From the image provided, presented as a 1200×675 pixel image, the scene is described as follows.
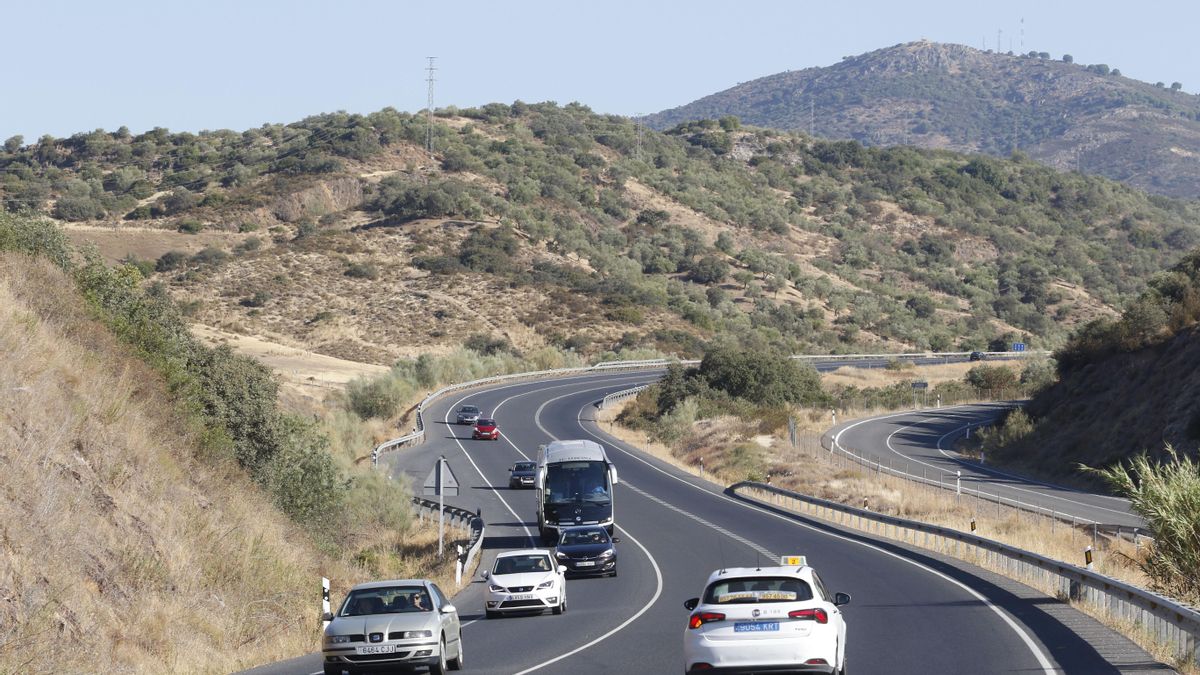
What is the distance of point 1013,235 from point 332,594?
15692cm

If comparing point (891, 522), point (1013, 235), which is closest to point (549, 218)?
point (1013, 235)

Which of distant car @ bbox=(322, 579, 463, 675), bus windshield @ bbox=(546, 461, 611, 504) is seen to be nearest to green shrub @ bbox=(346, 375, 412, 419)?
bus windshield @ bbox=(546, 461, 611, 504)

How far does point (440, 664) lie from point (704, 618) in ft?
12.5

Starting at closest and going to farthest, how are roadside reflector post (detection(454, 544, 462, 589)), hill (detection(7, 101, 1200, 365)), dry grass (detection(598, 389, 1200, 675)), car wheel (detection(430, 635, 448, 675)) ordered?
car wheel (detection(430, 635, 448, 675))
dry grass (detection(598, 389, 1200, 675))
roadside reflector post (detection(454, 544, 462, 589))
hill (detection(7, 101, 1200, 365))

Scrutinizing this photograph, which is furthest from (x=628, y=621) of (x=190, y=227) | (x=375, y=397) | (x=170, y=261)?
(x=190, y=227)

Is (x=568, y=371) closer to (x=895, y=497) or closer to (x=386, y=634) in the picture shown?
(x=895, y=497)

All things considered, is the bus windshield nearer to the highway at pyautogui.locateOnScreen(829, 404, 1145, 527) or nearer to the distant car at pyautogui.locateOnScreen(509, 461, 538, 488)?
the highway at pyautogui.locateOnScreen(829, 404, 1145, 527)

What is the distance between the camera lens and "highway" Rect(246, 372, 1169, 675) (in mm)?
16875

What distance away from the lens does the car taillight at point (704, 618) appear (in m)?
13.8

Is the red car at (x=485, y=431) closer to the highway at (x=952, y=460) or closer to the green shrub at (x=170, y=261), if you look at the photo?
the highway at (x=952, y=460)

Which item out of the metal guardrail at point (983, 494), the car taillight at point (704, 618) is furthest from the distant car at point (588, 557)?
the car taillight at point (704, 618)

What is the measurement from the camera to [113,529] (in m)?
20.0

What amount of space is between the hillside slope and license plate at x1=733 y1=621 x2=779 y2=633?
711 cm

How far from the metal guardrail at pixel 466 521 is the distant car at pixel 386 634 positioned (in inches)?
514
